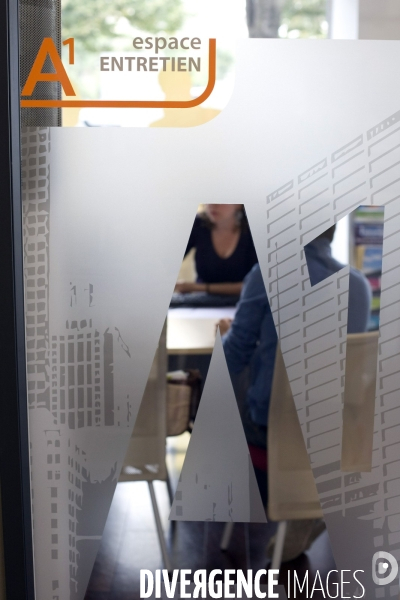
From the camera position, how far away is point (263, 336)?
1.40 m

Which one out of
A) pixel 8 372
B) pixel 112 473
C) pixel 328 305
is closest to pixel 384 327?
pixel 328 305

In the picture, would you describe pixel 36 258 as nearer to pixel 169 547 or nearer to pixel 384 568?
pixel 169 547

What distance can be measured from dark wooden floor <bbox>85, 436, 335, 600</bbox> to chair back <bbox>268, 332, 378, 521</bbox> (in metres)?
0.08

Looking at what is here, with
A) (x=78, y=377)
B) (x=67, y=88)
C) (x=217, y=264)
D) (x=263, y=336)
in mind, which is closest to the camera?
(x=67, y=88)

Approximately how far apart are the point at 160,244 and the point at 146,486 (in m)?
0.56

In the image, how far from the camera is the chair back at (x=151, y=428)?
3.97 ft

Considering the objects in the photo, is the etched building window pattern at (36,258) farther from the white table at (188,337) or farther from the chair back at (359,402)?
the chair back at (359,402)

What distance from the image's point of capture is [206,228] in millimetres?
1316

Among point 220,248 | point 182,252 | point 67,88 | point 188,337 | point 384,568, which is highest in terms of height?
point 67,88

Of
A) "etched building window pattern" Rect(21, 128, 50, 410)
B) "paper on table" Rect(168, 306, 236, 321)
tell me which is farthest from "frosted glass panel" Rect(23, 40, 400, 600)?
"paper on table" Rect(168, 306, 236, 321)

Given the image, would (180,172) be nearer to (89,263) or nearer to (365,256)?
(89,263)

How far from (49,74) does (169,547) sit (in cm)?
101

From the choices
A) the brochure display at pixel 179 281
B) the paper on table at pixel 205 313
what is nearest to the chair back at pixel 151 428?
the brochure display at pixel 179 281

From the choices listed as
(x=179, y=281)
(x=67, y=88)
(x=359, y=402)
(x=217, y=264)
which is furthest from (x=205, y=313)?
(x=67, y=88)
